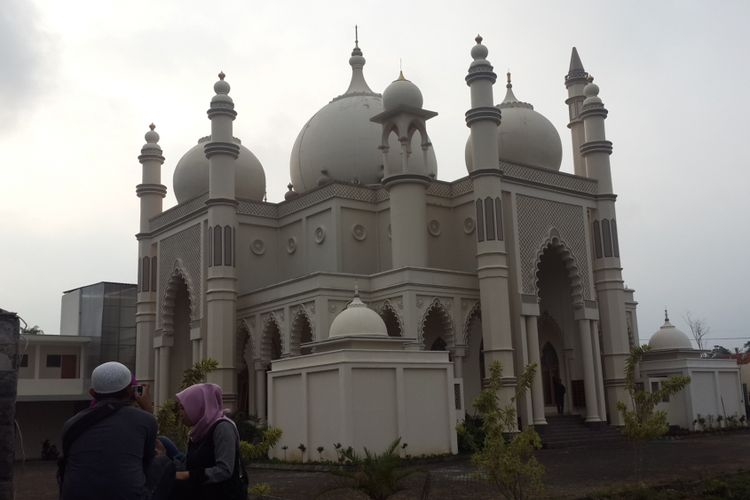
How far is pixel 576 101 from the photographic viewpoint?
94.0ft

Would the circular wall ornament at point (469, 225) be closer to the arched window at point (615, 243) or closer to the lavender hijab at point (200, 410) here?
the arched window at point (615, 243)

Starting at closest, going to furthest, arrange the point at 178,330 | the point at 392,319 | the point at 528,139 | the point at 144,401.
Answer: the point at 144,401, the point at 392,319, the point at 528,139, the point at 178,330

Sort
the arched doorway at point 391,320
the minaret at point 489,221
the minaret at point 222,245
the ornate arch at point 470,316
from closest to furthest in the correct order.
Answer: the minaret at point 489,221, the arched doorway at point 391,320, the ornate arch at point 470,316, the minaret at point 222,245

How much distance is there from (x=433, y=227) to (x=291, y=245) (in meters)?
5.06

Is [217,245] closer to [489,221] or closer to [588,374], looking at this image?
[489,221]

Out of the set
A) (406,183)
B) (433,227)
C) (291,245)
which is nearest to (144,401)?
(406,183)

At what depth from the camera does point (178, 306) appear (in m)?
28.3

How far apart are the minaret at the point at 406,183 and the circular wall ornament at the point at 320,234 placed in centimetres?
293

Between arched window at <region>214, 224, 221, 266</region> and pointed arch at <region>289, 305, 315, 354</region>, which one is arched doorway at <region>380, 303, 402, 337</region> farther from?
arched window at <region>214, 224, 221, 266</region>

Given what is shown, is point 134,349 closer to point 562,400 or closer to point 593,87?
point 562,400

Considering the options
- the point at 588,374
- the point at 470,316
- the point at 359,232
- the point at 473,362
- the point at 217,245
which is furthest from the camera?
the point at 359,232

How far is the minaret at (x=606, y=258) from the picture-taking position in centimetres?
2416

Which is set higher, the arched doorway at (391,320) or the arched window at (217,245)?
the arched window at (217,245)

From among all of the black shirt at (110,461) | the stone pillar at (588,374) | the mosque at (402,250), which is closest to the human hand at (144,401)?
the black shirt at (110,461)
